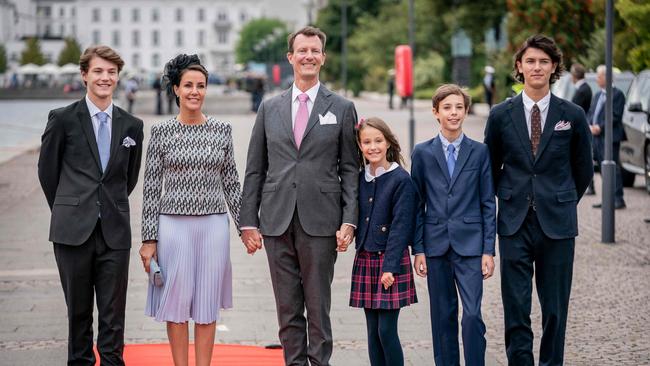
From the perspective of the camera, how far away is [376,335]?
674cm

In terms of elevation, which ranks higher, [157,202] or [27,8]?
[27,8]

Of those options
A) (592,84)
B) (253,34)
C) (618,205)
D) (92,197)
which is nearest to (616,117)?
(618,205)

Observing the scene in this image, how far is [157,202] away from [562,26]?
2991 centimetres

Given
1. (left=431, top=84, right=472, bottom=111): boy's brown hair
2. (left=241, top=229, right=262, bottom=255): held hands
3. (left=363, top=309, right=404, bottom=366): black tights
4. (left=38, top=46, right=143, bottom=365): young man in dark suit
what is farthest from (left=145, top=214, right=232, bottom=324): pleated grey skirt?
(left=431, top=84, right=472, bottom=111): boy's brown hair

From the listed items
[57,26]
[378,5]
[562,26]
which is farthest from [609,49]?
[57,26]

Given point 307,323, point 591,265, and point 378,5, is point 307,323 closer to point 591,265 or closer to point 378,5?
point 591,265

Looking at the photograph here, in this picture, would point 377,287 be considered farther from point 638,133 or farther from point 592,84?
point 592,84

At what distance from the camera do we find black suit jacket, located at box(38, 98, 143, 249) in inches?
265

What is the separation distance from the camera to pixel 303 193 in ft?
22.1

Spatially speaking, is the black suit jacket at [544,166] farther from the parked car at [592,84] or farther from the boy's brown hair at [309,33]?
the parked car at [592,84]

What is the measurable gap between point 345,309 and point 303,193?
3348mm

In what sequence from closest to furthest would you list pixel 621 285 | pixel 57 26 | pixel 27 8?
pixel 621 285 < pixel 27 8 < pixel 57 26

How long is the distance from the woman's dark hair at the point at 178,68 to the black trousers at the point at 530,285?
1.90 m

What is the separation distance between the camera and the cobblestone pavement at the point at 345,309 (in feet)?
27.1
